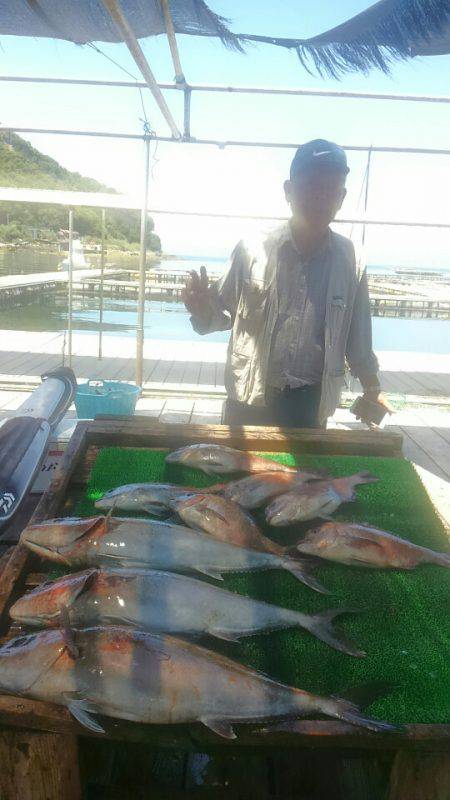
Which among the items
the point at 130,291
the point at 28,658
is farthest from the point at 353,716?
the point at 130,291

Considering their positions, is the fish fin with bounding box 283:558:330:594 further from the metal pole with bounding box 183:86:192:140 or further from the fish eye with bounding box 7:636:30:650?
the metal pole with bounding box 183:86:192:140

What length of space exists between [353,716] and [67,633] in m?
0.72

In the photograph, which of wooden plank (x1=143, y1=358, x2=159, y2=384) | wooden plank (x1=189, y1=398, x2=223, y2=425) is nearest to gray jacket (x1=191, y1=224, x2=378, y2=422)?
wooden plank (x1=189, y1=398, x2=223, y2=425)

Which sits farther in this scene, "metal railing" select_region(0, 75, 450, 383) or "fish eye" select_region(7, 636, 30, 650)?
"metal railing" select_region(0, 75, 450, 383)

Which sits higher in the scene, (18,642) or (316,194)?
(316,194)

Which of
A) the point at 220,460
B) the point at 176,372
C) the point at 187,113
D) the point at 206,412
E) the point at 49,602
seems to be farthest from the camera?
the point at 176,372

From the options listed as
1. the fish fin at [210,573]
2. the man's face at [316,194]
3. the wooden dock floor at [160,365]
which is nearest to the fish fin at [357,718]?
the fish fin at [210,573]

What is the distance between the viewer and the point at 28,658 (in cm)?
129

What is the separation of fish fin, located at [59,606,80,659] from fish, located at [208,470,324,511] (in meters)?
0.80

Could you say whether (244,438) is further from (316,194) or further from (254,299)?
(316,194)

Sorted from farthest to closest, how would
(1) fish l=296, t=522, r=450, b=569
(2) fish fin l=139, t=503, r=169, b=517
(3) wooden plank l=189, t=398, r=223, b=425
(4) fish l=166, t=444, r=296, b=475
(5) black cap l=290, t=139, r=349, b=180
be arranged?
(3) wooden plank l=189, t=398, r=223, b=425 → (5) black cap l=290, t=139, r=349, b=180 → (4) fish l=166, t=444, r=296, b=475 → (2) fish fin l=139, t=503, r=169, b=517 → (1) fish l=296, t=522, r=450, b=569

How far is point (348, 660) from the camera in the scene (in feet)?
4.83

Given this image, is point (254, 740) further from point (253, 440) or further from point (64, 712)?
point (253, 440)

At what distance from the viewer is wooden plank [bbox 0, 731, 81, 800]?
48.3 inches
